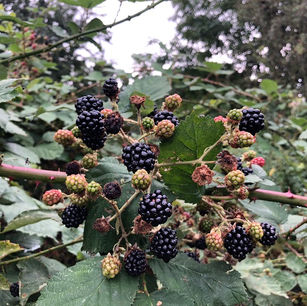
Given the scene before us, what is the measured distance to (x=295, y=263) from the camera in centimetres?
130

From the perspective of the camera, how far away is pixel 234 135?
723 millimetres

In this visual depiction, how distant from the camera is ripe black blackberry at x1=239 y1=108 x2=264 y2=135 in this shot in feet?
2.39

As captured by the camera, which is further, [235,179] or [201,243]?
[201,243]

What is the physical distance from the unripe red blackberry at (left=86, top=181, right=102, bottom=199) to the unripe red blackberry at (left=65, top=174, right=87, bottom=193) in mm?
17

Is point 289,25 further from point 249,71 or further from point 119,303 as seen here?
point 119,303

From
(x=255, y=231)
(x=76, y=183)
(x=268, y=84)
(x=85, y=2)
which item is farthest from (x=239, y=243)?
(x=268, y=84)

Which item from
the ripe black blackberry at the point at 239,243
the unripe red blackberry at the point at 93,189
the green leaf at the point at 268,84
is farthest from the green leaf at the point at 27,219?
the green leaf at the point at 268,84

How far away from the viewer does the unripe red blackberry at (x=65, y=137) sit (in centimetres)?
Answer: 79

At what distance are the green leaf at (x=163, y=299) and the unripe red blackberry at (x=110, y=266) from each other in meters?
0.09

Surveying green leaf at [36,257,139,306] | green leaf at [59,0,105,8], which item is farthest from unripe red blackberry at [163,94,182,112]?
green leaf at [59,0,105,8]

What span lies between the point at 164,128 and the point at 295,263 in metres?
0.91

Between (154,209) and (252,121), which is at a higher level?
(252,121)

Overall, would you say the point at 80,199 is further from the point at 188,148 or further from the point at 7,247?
the point at 7,247

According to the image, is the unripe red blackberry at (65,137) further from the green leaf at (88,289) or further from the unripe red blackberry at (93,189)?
the green leaf at (88,289)
